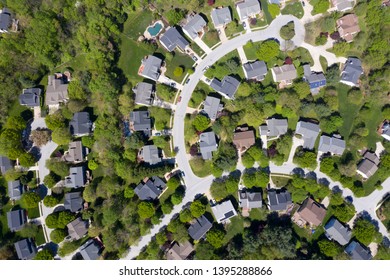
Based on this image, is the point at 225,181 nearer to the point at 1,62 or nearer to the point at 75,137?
the point at 75,137

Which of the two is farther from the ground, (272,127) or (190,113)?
(190,113)

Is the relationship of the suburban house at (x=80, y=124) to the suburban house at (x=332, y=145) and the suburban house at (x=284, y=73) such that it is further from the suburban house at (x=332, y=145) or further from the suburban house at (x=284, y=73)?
the suburban house at (x=332, y=145)

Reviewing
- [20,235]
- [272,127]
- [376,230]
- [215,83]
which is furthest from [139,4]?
[376,230]

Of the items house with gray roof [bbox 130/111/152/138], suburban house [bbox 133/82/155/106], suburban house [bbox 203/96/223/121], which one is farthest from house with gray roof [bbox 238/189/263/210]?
suburban house [bbox 133/82/155/106]

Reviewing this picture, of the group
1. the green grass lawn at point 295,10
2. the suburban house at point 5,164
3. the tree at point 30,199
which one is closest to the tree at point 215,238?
the tree at point 30,199

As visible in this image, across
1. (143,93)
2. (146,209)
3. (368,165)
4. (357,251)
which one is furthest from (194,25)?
(357,251)

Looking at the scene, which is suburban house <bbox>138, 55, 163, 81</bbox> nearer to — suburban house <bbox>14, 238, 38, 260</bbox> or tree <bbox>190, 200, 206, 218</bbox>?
tree <bbox>190, 200, 206, 218</bbox>

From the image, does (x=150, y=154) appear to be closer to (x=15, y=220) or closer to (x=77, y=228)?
(x=77, y=228)
